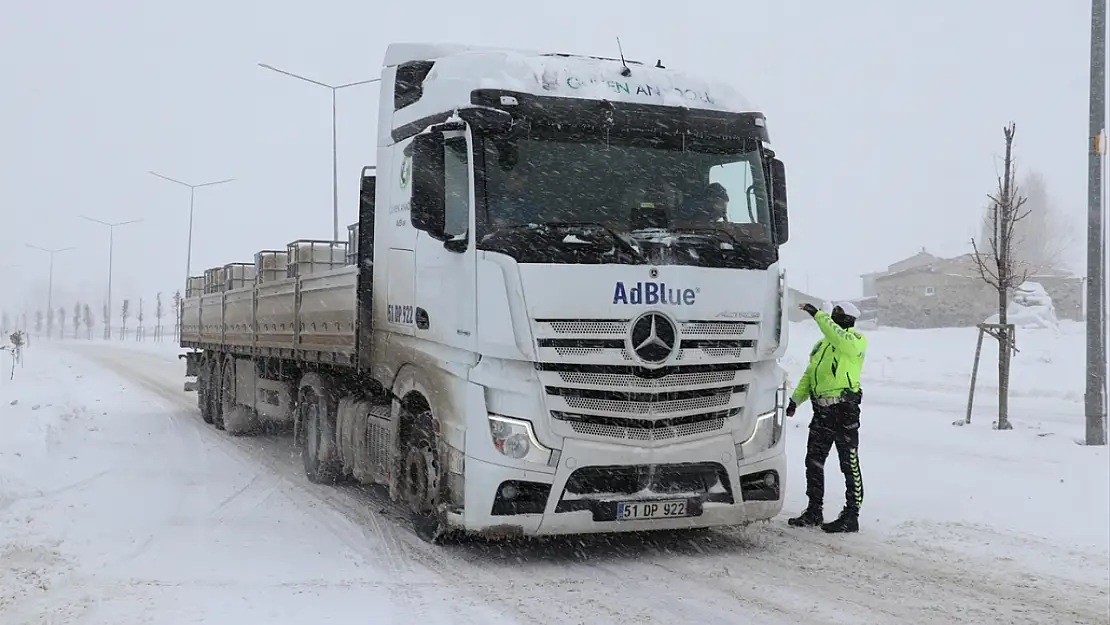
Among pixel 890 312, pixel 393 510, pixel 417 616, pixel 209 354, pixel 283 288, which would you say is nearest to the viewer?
pixel 417 616

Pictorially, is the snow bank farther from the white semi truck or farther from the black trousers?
the white semi truck

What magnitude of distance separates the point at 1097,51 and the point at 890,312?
49838mm

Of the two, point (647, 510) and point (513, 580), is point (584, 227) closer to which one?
point (647, 510)

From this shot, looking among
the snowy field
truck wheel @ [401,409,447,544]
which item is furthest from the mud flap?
truck wheel @ [401,409,447,544]

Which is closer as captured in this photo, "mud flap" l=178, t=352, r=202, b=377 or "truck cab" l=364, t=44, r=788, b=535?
"truck cab" l=364, t=44, r=788, b=535

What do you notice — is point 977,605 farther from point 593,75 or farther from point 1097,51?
point 1097,51

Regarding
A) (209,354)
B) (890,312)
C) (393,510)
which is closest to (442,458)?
(393,510)

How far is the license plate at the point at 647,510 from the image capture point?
21.8 feet

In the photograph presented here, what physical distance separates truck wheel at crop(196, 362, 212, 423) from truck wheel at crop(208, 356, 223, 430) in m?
0.11

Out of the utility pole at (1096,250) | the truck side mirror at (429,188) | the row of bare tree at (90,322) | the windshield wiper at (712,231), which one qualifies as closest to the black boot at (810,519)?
the windshield wiper at (712,231)

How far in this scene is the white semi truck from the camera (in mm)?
6465

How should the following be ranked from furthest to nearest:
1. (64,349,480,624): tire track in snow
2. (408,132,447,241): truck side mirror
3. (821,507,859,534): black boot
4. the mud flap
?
the mud flap → (821,507,859,534): black boot → (408,132,447,241): truck side mirror → (64,349,480,624): tire track in snow

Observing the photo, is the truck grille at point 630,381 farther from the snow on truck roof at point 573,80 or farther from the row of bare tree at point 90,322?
the row of bare tree at point 90,322

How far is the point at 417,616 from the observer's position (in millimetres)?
5535
